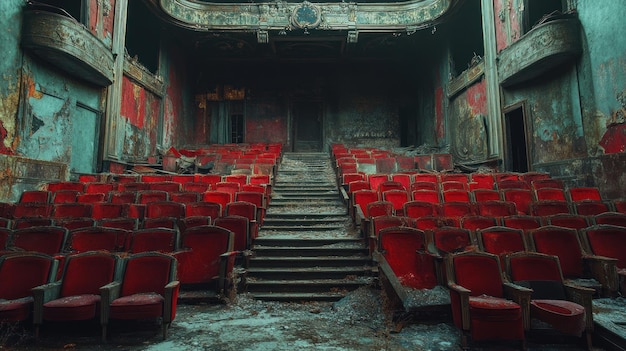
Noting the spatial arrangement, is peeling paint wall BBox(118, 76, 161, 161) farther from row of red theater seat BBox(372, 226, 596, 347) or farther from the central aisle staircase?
row of red theater seat BBox(372, 226, 596, 347)

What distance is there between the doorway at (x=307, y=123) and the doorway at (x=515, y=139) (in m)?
6.84

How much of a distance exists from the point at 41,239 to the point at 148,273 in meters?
1.46

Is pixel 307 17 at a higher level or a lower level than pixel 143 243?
higher

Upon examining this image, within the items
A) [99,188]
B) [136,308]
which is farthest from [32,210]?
[136,308]

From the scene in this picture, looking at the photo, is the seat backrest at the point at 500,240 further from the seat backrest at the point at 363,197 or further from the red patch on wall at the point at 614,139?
the red patch on wall at the point at 614,139

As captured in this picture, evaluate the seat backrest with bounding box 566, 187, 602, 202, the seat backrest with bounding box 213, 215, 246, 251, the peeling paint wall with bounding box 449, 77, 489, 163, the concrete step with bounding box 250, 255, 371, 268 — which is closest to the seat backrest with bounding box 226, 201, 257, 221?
the seat backrest with bounding box 213, 215, 246, 251

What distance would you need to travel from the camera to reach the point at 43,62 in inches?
244

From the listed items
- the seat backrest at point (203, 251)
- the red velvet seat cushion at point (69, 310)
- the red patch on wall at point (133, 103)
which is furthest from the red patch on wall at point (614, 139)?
the red patch on wall at point (133, 103)

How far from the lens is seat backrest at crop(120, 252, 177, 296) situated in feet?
9.18

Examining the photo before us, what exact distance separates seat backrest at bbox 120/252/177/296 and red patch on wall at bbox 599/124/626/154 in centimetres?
610

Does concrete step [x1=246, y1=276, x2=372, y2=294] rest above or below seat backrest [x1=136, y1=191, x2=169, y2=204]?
below

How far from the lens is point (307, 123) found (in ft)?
44.6

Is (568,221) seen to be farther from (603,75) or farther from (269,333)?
(269,333)

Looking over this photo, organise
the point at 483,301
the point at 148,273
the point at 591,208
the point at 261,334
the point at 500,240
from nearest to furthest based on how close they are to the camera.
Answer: the point at 483,301, the point at 261,334, the point at 148,273, the point at 500,240, the point at 591,208
